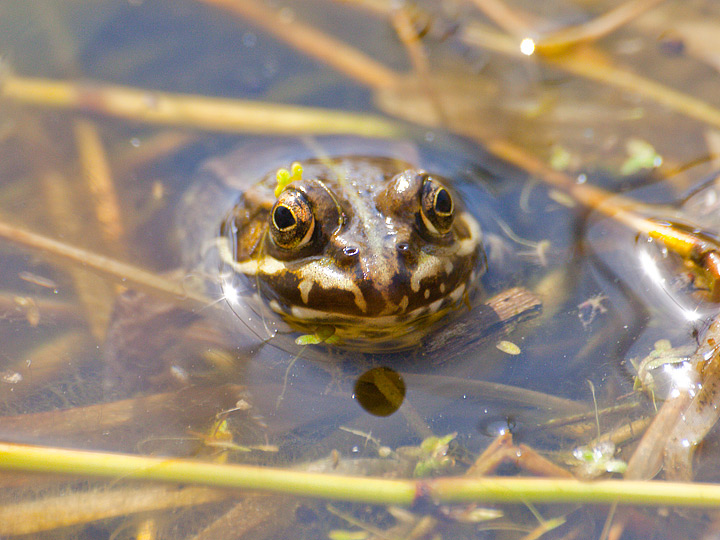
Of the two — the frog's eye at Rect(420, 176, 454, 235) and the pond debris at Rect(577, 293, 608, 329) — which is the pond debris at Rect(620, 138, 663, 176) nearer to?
the pond debris at Rect(577, 293, 608, 329)

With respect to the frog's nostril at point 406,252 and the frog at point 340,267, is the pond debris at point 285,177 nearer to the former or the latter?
the frog at point 340,267

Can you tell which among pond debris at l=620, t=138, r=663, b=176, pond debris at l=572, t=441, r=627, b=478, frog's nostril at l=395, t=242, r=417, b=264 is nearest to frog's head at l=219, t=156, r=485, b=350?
frog's nostril at l=395, t=242, r=417, b=264

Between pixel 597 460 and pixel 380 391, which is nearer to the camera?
pixel 597 460

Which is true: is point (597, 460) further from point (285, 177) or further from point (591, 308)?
point (285, 177)

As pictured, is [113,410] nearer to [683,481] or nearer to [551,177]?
[683,481]

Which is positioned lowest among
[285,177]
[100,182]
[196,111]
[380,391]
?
[380,391]

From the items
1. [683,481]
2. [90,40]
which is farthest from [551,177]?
[90,40]

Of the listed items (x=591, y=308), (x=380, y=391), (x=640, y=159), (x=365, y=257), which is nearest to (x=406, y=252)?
(x=365, y=257)
